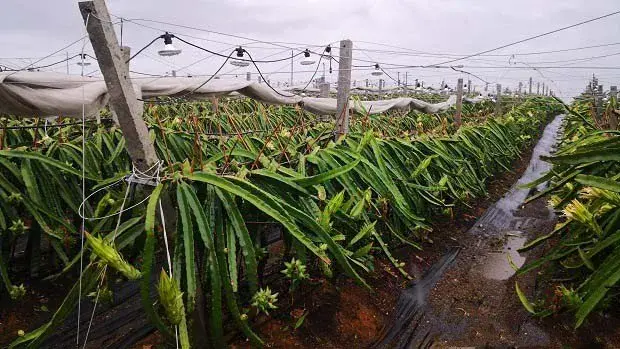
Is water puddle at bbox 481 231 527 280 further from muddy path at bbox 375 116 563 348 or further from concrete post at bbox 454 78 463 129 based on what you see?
concrete post at bbox 454 78 463 129

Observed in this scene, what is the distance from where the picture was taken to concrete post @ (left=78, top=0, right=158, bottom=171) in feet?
4.75

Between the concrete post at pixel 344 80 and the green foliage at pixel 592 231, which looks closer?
the green foliage at pixel 592 231

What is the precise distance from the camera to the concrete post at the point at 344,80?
3444 mm

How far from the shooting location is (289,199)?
2105 mm

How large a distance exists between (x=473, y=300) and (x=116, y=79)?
2.53 meters

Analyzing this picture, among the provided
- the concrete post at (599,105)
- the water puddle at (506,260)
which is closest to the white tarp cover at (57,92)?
the water puddle at (506,260)

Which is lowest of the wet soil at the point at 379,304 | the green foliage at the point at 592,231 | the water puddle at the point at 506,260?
the water puddle at the point at 506,260

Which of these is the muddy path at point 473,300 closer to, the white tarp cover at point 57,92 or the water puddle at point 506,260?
the water puddle at point 506,260

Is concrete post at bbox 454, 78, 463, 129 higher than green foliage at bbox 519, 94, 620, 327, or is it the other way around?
concrete post at bbox 454, 78, 463, 129

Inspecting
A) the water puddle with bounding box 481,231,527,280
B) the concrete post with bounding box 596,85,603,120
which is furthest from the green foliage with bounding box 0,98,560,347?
the concrete post with bounding box 596,85,603,120

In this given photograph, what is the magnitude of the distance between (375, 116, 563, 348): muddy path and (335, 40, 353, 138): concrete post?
139 cm

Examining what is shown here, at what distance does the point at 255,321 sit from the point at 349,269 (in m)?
0.61

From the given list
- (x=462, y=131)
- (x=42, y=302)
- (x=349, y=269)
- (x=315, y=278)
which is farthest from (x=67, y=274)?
(x=462, y=131)

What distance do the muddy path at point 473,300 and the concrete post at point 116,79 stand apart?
5.24 feet
